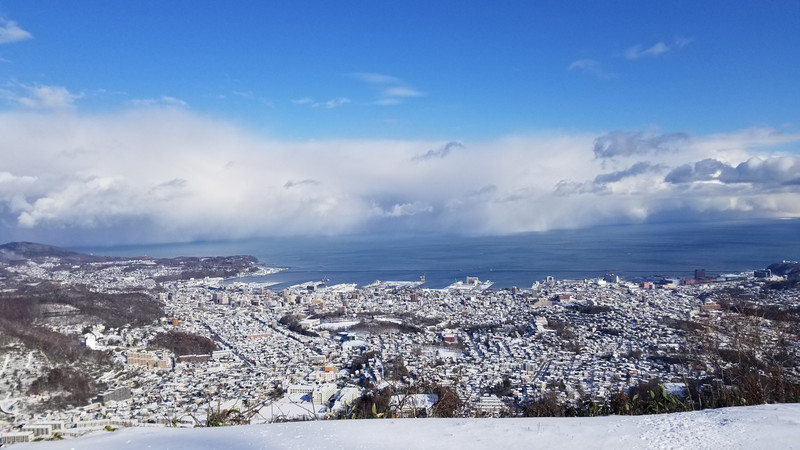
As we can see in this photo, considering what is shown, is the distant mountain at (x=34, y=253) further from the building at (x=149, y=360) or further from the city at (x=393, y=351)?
the building at (x=149, y=360)

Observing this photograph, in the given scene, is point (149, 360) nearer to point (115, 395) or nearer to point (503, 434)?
point (115, 395)

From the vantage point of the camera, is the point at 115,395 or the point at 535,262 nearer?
the point at 115,395

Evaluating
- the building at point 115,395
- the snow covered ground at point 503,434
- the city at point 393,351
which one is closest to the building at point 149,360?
the city at point 393,351

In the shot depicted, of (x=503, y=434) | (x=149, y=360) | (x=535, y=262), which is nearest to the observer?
(x=503, y=434)

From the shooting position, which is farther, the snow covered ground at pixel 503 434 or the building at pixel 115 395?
the building at pixel 115 395

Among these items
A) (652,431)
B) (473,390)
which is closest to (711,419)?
(652,431)

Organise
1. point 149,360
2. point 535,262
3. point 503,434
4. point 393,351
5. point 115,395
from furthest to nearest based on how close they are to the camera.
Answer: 1. point 535,262
2. point 393,351
3. point 149,360
4. point 115,395
5. point 503,434

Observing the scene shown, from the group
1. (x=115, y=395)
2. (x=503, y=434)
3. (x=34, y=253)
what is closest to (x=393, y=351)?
(x=115, y=395)
